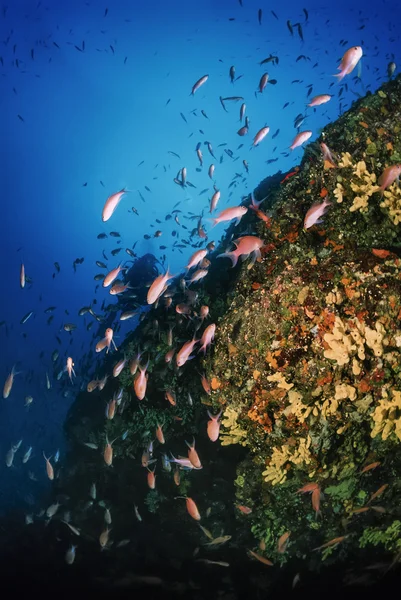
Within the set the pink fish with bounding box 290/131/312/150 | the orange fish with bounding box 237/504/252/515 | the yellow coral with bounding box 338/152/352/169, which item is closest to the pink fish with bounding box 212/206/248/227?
the yellow coral with bounding box 338/152/352/169

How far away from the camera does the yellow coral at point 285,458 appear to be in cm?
401

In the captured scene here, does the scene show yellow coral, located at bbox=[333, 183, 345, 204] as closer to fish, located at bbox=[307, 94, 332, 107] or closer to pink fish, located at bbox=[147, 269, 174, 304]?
pink fish, located at bbox=[147, 269, 174, 304]

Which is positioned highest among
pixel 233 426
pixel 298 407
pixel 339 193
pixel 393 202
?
pixel 339 193

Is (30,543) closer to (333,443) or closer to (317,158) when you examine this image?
(333,443)

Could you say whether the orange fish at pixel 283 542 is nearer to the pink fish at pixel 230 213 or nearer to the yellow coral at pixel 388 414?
the yellow coral at pixel 388 414

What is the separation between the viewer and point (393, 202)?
4.48 m

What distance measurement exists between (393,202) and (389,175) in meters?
0.51

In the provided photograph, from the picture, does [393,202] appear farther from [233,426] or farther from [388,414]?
[233,426]

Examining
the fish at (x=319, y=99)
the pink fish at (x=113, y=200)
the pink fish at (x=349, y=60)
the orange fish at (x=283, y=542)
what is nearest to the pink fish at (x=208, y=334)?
the pink fish at (x=113, y=200)

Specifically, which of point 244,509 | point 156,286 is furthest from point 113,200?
point 244,509

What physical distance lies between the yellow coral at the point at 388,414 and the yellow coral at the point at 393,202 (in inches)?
90.2

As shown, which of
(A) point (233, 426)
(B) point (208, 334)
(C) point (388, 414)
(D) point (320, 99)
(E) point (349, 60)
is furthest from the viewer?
(D) point (320, 99)

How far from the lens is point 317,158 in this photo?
18.2ft

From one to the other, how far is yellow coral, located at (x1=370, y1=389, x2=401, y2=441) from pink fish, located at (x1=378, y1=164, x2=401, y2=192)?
2498 millimetres
